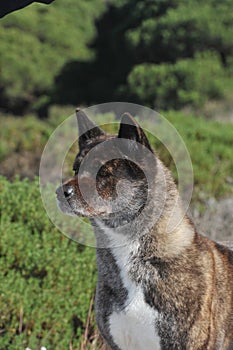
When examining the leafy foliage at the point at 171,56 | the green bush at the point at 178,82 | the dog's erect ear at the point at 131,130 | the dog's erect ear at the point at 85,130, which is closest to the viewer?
the dog's erect ear at the point at 131,130

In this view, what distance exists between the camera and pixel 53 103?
23.7 meters

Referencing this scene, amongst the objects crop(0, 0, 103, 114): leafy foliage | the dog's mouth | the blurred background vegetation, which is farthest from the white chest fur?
crop(0, 0, 103, 114): leafy foliage

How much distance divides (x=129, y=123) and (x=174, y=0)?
61.7ft

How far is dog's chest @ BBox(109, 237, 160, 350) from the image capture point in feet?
13.9

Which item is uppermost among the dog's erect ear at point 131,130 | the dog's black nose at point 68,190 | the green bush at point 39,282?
the dog's erect ear at point 131,130

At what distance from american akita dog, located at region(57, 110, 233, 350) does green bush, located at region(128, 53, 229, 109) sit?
55.1ft

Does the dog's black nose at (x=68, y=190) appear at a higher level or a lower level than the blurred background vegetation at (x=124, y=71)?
higher

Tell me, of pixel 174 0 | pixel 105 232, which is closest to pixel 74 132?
pixel 105 232

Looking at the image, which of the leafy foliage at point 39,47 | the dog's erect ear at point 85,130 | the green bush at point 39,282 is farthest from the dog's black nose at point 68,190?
the leafy foliage at point 39,47

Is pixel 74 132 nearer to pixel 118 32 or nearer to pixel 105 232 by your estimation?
pixel 105 232

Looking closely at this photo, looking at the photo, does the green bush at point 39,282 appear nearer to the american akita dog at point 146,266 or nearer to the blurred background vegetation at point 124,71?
the american akita dog at point 146,266

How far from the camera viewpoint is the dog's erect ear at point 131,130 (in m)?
4.11

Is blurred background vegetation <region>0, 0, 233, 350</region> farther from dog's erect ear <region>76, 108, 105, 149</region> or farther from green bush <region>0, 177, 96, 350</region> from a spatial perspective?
dog's erect ear <region>76, 108, 105, 149</region>

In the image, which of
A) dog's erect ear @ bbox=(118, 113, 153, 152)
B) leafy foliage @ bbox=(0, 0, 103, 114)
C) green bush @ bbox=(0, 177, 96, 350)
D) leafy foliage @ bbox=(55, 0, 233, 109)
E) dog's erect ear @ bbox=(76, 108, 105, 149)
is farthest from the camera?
leafy foliage @ bbox=(0, 0, 103, 114)
